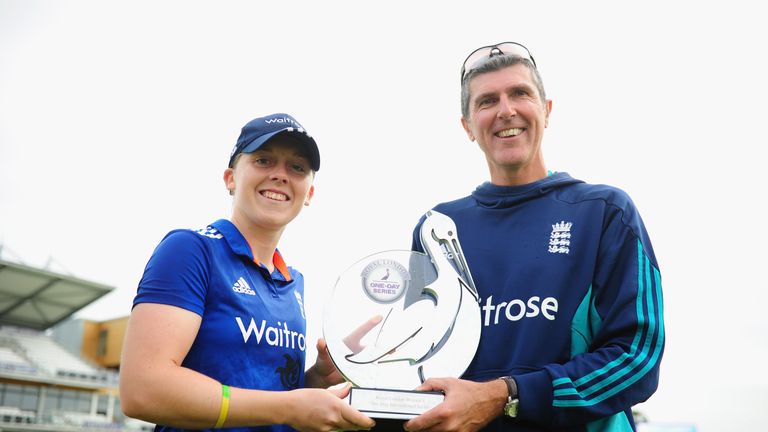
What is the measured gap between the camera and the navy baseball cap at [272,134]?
7.83ft

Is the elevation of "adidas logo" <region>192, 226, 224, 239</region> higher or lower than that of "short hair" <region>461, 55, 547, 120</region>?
lower

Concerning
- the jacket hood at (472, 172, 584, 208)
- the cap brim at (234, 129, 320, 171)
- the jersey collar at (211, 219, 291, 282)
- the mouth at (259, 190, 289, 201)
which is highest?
the cap brim at (234, 129, 320, 171)

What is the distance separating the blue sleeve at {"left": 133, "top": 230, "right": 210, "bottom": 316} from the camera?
198 centimetres

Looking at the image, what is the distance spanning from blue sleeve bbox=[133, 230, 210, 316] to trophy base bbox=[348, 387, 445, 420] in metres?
0.56

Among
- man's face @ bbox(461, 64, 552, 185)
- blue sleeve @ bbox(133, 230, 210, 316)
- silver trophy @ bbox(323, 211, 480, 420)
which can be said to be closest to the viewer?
blue sleeve @ bbox(133, 230, 210, 316)

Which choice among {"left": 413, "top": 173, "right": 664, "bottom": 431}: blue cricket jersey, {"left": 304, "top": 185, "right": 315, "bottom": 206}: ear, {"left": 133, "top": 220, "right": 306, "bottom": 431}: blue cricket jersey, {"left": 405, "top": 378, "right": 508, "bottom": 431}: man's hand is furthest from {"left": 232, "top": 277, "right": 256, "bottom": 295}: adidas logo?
{"left": 413, "top": 173, "right": 664, "bottom": 431}: blue cricket jersey

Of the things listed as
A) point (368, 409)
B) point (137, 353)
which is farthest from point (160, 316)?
point (368, 409)

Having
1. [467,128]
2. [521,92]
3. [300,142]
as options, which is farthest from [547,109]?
[300,142]

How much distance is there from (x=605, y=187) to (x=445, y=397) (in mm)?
949

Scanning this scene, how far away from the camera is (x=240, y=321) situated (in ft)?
6.99

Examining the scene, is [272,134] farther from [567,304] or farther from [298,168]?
[567,304]

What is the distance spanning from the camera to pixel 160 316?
1.93 meters

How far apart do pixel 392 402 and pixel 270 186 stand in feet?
3.04

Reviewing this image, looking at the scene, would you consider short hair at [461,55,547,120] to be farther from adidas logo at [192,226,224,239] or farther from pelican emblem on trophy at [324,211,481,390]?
adidas logo at [192,226,224,239]
